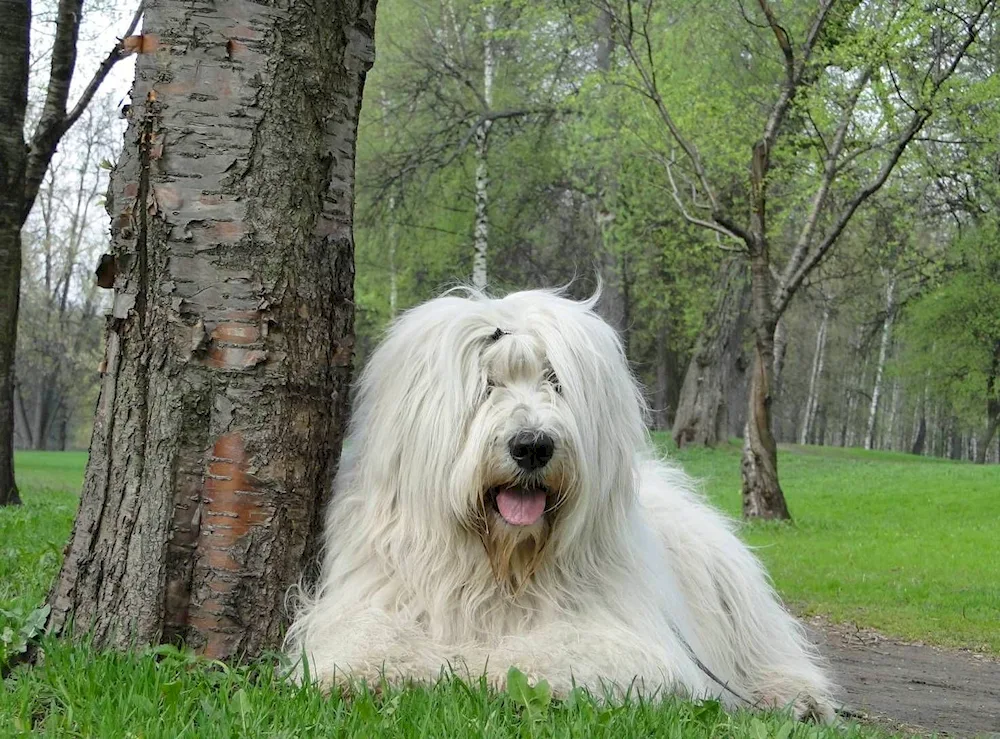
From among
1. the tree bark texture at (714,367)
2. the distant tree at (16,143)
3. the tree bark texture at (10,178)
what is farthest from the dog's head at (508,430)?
the tree bark texture at (714,367)

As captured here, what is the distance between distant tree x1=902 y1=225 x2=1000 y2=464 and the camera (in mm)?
36250

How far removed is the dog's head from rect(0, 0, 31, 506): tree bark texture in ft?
25.4

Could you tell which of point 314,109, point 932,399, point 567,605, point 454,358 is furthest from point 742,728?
point 932,399

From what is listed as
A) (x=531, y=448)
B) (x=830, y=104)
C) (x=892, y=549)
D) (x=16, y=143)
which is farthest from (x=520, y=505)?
(x=830, y=104)

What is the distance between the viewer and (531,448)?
3.39 m

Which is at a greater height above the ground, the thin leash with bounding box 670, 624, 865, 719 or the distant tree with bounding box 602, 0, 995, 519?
the distant tree with bounding box 602, 0, 995, 519

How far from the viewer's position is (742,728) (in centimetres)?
295

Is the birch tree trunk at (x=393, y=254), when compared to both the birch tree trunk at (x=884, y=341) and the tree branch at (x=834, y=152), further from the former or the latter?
the birch tree trunk at (x=884, y=341)

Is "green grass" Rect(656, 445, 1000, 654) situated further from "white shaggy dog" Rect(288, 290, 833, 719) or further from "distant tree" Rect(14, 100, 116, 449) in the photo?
"distant tree" Rect(14, 100, 116, 449)

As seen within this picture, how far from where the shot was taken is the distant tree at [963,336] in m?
36.2

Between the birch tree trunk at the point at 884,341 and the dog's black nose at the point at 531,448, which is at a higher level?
the birch tree trunk at the point at 884,341

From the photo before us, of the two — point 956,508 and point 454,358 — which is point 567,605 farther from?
point 956,508

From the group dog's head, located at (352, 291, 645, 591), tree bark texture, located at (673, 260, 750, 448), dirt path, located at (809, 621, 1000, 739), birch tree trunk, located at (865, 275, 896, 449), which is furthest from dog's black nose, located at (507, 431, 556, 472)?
birch tree trunk, located at (865, 275, 896, 449)

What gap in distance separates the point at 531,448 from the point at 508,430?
0.31ft
